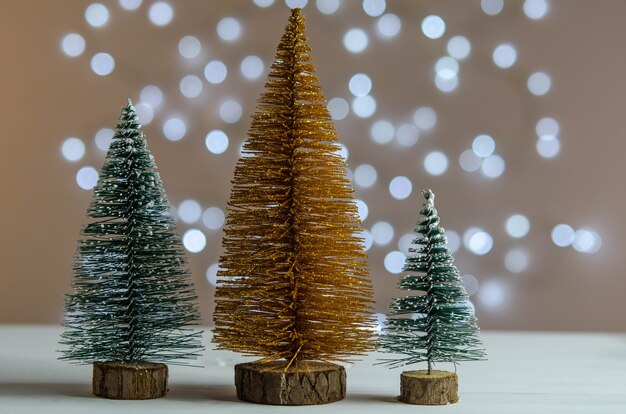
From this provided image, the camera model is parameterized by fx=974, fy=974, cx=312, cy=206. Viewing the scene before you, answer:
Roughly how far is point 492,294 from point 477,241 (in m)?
0.23

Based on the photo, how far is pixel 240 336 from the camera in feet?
7.39

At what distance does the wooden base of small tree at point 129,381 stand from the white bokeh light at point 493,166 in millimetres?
2094

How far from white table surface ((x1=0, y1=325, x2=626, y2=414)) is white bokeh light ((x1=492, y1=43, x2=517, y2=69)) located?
3.87ft

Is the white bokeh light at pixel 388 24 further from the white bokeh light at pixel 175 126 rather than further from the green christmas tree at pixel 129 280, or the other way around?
the green christmas tree at pixel 129 280

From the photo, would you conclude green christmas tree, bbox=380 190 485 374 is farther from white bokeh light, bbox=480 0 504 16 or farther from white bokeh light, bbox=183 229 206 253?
white bokeh light, bbox=480 0 504 16

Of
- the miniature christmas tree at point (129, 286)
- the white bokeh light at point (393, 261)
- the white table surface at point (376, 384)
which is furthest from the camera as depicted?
the white bokeh light at point (393, 261)

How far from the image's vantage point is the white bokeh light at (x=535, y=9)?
13.2 feet

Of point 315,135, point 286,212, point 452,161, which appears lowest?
point 286,212

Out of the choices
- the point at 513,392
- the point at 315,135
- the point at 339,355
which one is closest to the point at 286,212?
the point at 315,135

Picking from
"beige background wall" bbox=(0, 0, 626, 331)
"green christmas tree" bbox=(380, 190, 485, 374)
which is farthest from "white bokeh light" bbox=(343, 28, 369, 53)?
"green christmas tree" bbox=(380, 190, 485, 374)

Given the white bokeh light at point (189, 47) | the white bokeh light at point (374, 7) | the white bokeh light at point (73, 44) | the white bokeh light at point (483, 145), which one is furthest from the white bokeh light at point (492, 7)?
the white bokeh light at point (73, 44)

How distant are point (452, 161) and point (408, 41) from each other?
53 centimetres

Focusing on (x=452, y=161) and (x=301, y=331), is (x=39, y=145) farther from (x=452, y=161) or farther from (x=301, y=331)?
(x=301, y=331)

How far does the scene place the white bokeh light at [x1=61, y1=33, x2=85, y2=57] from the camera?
402 centimetres
